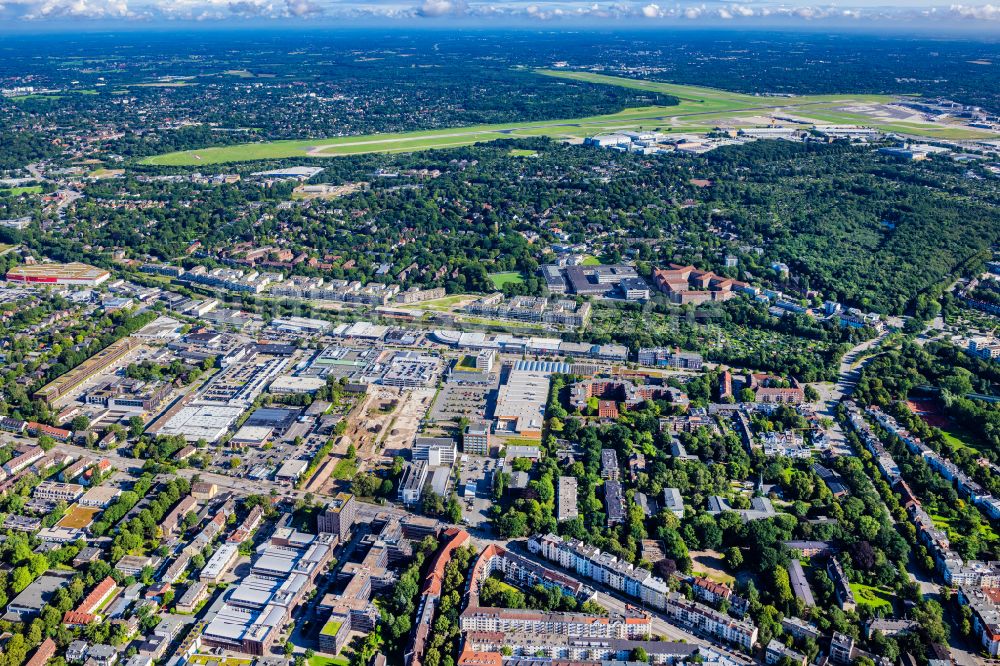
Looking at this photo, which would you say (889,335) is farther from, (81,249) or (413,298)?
(81,249)

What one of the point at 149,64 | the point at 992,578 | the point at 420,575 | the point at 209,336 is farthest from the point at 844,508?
the point at 149,64

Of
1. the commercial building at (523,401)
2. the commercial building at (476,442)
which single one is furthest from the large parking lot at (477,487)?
the commercial building at (523,401)

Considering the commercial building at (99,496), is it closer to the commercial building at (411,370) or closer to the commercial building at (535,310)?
the commercial building at (411,370)

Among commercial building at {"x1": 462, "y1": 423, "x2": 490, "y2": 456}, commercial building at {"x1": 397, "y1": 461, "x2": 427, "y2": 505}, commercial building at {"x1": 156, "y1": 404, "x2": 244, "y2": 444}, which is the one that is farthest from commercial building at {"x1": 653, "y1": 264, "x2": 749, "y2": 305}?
commercial building at {"x1": 156, "y1": 404, "x2": 244, "y2": 444}

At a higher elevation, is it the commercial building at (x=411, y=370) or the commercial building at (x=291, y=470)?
the commercial building at (x=291, y=470)

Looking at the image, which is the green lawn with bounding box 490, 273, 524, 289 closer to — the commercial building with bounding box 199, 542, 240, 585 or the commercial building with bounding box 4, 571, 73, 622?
the commercial building with bounding box 199, 542, 240, 585

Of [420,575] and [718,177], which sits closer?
[420,575]
